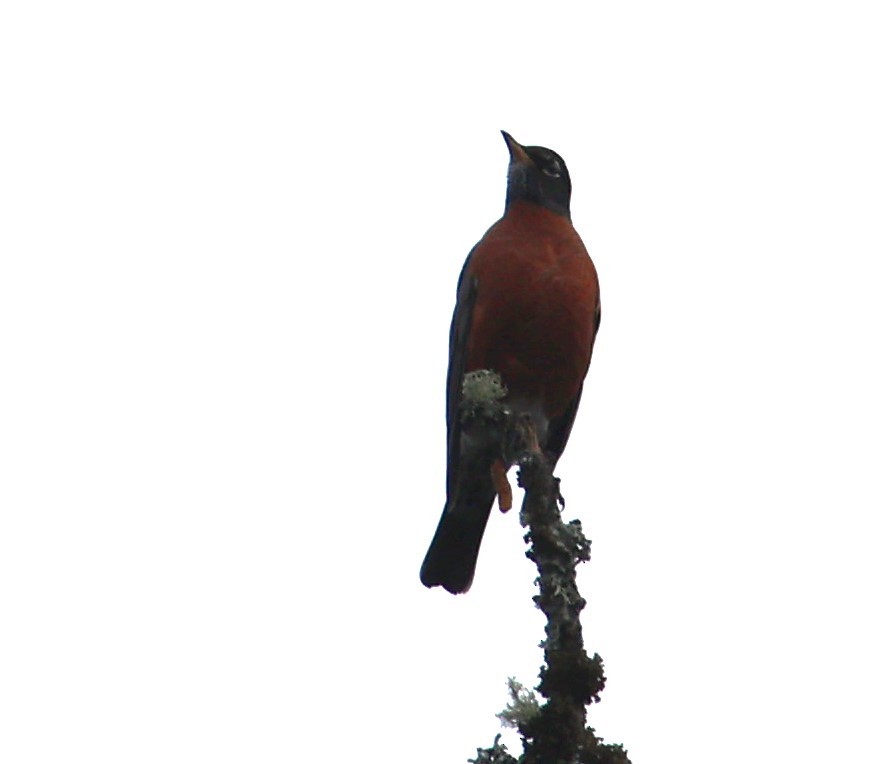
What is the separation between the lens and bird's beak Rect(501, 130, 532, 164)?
9579mm

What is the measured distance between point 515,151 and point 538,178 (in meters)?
0.45

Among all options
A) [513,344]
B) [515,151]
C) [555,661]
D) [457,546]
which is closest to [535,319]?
[513,344]

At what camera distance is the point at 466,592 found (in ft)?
27.0

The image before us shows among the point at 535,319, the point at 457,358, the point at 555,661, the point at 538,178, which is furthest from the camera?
the point at 538,178

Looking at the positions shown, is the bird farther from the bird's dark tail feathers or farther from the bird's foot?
the bird's foot

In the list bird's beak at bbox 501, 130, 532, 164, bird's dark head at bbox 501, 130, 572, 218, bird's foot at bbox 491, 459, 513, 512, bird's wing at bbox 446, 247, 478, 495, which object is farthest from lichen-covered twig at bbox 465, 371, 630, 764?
bird's beak at bbox 501, 130, 532, 164

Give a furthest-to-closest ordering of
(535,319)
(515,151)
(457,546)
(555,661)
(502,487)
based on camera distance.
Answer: (515,151), (457,546), (535,319), (502,487), (555,661)

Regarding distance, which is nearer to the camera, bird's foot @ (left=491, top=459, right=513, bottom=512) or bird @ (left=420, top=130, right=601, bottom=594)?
bird's foot @ (left=491, top=459, right=513, bottom=512)

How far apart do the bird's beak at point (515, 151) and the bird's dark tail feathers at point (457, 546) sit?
99.0 inches

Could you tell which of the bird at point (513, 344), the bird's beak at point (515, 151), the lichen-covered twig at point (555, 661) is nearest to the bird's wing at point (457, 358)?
the bird at point (513, 344)

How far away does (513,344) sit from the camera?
807 cm

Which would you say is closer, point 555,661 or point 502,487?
point 555,661

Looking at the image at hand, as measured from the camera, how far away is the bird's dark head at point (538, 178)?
30.3 feet

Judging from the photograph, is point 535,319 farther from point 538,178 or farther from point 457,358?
point 538,178
